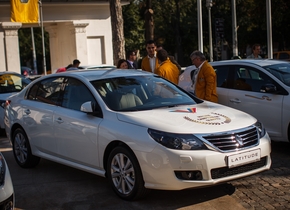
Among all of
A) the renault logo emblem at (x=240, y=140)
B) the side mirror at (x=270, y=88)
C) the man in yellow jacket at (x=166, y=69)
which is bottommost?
the renault logo emblem at (x=240, y=140)

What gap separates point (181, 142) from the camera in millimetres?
5590

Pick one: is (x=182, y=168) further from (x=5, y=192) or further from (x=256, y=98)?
(x=256, y=98)

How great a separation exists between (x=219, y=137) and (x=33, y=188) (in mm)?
2811

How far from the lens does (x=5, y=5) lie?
23.5m

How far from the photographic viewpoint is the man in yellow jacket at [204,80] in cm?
855

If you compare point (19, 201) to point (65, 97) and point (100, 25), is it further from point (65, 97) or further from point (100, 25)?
point (100, 25)

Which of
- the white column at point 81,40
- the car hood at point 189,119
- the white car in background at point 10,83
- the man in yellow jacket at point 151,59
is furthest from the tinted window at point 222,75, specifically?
the white column at point 81,40

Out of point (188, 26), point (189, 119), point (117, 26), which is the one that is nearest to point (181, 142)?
point (189, 119)

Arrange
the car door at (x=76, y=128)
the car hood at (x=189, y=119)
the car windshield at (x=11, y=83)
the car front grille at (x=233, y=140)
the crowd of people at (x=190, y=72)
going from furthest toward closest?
1. the car windshield at (x=11, y=83)
2. the crowd of people at (x=190, y=72)
3. the car door at (x=76, y=128)
4. the car hood at (x=189, y=119)
5. the car front grille at (x=233, y=140)

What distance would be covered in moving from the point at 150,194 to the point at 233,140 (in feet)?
4.26

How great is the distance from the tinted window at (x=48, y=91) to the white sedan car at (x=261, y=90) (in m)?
3.19

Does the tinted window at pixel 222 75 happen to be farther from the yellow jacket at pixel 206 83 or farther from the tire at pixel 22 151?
the tire at pixel 22 151

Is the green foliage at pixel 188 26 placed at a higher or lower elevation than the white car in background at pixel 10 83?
higher

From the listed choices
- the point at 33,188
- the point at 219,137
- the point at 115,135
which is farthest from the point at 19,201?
the point at 219,137
